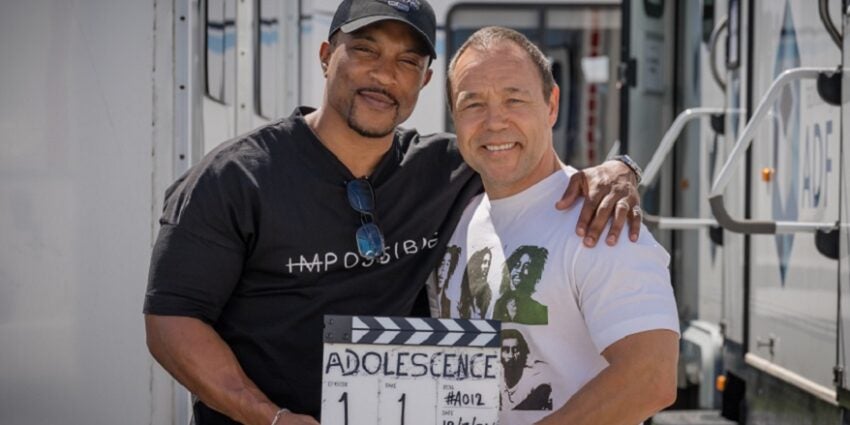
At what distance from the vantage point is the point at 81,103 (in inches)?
127

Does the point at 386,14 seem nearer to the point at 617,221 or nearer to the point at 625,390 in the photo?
the point at 617,221

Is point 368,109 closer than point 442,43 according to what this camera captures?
Yes

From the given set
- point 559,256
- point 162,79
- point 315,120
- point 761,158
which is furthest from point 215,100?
point 761,158

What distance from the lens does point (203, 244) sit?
2838mm

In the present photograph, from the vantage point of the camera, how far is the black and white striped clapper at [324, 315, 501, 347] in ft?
7.95

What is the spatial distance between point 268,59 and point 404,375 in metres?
2.81

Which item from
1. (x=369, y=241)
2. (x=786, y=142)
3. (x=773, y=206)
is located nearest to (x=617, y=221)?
(x=369, y=241)

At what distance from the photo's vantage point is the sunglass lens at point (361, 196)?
9.81 ft

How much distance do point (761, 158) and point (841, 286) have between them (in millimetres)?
1267

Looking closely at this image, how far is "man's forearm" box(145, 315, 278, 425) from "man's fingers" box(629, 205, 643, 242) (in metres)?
0.89

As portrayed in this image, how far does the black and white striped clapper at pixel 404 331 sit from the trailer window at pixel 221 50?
1.41 meters

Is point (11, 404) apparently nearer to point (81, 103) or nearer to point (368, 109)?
point (81, 103)

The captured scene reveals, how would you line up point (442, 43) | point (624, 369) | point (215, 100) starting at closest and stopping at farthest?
1. point (624, 369)
2. point (215, 100)
3. point (442, 43)

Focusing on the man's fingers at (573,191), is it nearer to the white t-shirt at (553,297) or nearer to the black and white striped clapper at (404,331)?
the white t-shirt at (553,297)
